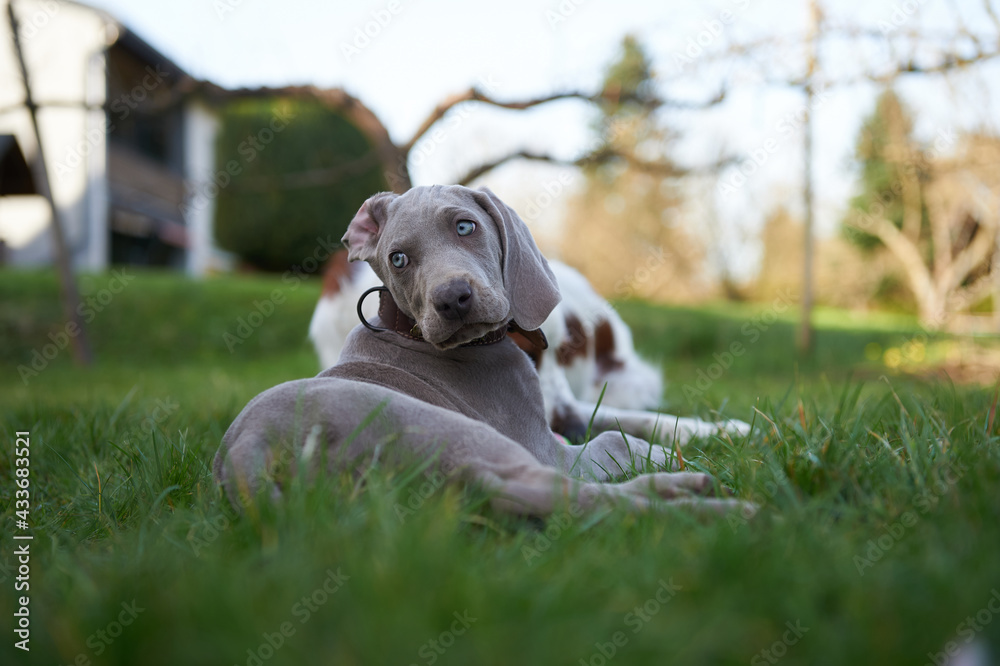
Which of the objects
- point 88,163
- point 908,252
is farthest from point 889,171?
point 88,163

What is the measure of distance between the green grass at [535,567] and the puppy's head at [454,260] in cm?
55

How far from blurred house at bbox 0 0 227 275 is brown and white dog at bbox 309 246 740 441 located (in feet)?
30.6

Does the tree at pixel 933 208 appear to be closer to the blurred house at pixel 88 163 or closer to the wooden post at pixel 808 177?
the wooden post at pixel 808 177

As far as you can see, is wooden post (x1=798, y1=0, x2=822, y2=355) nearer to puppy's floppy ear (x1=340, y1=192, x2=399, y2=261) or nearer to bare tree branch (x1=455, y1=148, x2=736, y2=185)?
bare tree branch (x1=455, y1=148, x2=736, y2=185)

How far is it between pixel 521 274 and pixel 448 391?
0.46 m

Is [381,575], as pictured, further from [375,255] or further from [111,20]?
[111,20]

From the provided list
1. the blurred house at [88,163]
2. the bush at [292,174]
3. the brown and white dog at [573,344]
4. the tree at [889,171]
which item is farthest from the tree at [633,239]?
the brown and white dog at [573,344]

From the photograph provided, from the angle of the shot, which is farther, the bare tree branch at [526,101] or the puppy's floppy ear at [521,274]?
the bare tree branch at [526,101]

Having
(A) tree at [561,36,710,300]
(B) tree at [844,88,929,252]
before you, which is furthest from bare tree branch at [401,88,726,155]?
(A) tree at [561,36,710,300]

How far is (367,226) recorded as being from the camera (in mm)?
2561

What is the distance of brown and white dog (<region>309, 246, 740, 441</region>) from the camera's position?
3811mm

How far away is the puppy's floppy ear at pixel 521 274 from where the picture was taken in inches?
92.7

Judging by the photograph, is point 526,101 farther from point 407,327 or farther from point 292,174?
point 292,174

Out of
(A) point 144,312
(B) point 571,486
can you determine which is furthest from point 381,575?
(A) point 144,312
